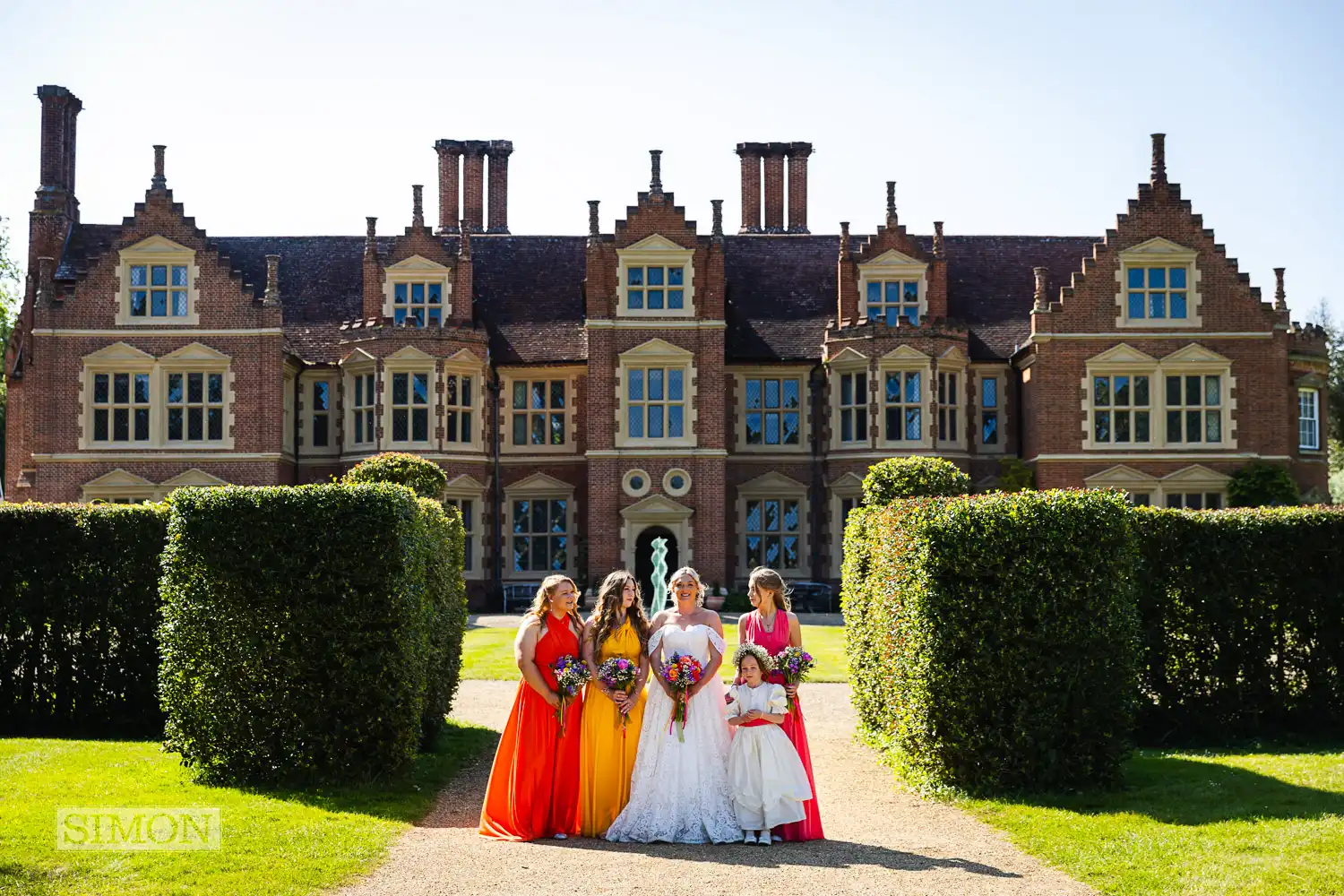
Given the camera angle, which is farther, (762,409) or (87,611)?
(762,409)

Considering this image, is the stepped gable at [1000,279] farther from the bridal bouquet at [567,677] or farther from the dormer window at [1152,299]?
the bridal bouquet at [567,677]

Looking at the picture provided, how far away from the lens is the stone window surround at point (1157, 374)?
31078mm

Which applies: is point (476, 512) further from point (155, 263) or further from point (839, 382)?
point (155, 263)

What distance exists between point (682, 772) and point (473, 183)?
100ft

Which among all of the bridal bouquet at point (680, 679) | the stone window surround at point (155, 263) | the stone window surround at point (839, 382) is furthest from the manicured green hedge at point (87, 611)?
the stone window surround at point (839, 382)

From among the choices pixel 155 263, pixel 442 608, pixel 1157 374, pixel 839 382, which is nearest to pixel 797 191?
pixel 839 382

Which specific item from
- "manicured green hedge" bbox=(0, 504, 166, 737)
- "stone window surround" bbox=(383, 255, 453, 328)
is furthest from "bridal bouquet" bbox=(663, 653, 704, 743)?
"stone window surround" bbox=(383, 255, 453, 328)

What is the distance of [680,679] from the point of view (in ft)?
32.0

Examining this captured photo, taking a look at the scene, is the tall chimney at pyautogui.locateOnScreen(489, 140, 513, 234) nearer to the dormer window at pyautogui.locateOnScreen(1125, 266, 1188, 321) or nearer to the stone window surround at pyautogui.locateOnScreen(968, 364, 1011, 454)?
the stone window surround at pyautogui.locateOnScreen(968, 364, 1011, 454)

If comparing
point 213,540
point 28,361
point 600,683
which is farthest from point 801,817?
point 28,361

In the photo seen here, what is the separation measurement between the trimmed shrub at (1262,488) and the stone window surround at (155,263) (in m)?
24.2

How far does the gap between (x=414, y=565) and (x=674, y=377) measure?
20.5 metres

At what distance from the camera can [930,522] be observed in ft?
37.0

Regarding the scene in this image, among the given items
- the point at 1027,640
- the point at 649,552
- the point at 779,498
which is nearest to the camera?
the point at 1027,640
